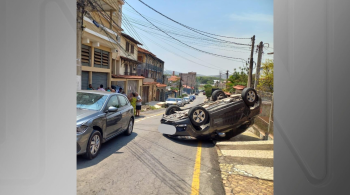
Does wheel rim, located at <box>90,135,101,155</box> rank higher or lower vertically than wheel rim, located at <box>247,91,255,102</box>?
lower

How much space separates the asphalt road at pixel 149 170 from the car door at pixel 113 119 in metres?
0.41

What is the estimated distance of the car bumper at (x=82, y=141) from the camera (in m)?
3.85

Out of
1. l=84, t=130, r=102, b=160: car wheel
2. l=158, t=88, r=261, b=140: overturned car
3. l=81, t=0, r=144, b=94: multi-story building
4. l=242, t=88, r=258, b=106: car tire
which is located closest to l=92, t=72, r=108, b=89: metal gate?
l=81, t=0, r=144, b=94: multi-story building

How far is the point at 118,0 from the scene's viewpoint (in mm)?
14062

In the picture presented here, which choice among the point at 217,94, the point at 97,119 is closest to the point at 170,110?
the point at 217,94

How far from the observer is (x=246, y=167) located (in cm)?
427

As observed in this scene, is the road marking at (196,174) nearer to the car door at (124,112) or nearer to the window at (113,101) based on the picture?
the car door at (124,112)

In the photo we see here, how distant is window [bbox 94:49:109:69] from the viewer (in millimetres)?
14273

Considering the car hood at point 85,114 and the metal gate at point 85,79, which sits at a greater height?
the metal gate at point 85,79

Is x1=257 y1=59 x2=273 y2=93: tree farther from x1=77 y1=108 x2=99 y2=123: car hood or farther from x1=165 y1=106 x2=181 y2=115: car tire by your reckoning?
x1=77 y1=108 x2=99 y2=123: car hood

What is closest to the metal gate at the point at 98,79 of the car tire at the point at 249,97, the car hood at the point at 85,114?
the car hood at the point at 85,114
